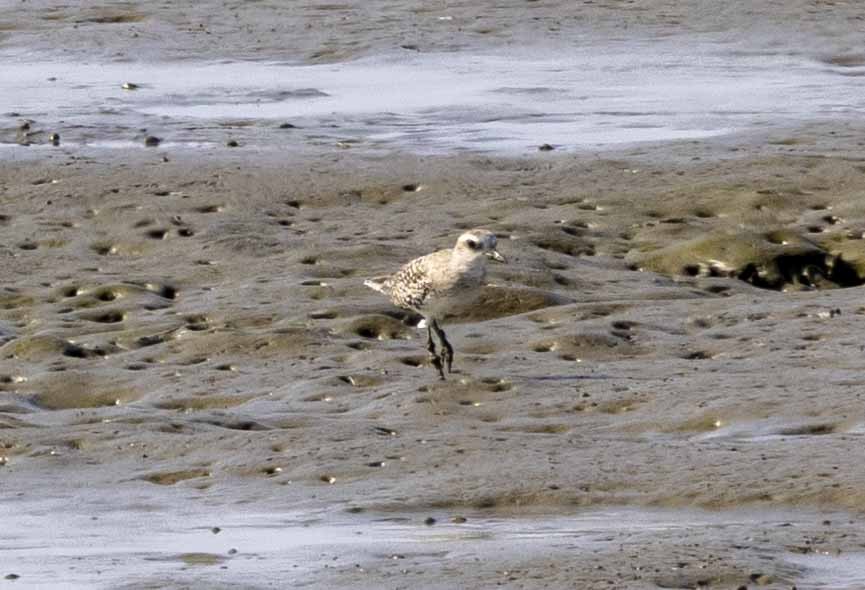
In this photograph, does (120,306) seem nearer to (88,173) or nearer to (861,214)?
(88,173)

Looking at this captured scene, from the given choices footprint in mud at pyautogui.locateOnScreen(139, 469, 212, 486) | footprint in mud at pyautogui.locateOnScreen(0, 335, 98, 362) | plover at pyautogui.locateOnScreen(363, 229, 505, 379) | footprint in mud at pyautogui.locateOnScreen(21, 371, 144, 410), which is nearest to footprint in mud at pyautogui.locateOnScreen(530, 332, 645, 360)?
plover at pyautogui.locateOnScreen(363, 229, 505, 379)

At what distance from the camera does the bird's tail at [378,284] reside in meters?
11.3

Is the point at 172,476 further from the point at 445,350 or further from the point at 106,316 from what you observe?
the point at 106,316

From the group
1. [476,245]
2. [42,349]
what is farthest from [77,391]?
[476,245]

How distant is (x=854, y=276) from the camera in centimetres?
1269

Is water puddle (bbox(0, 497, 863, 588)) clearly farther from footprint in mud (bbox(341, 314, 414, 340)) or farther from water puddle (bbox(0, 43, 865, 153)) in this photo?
water puddle (bbox(0, 43, 865, 153))

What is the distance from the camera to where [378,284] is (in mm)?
11414

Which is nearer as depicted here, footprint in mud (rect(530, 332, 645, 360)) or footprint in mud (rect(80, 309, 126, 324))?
footprint in mud (rect(530, 332, 645, 360))

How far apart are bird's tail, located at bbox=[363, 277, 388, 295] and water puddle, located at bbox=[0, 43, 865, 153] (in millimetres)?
4216

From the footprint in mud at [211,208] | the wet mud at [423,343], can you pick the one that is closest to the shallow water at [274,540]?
the wet mud at [423,343]

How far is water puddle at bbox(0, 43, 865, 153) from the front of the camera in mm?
16281

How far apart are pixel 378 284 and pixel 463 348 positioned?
568mm

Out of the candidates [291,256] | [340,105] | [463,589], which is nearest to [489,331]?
[291,256]

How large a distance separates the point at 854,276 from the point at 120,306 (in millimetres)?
4029
